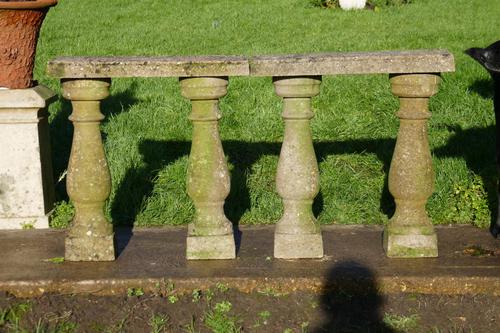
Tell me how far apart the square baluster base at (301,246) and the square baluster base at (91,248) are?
957 mm

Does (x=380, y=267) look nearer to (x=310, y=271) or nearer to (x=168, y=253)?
(x=310, y=271)

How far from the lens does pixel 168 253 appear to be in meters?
4.60

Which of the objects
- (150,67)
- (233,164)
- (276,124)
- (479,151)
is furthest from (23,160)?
(479,151)

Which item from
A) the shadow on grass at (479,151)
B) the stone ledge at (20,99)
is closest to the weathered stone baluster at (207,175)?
the stone ledge at (20,99)

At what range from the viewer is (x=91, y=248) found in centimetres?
447

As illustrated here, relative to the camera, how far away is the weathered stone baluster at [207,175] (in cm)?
423

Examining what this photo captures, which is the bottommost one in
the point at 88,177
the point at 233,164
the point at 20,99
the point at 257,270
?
the point at 233,164

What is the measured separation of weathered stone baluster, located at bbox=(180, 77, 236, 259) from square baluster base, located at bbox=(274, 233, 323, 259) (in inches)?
11.3

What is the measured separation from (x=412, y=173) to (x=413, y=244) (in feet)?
1.32

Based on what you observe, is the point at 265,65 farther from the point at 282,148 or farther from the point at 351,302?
the point at 351,302

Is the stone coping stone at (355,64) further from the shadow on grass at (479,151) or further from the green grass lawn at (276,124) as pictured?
the shadow on grass at (479,151)

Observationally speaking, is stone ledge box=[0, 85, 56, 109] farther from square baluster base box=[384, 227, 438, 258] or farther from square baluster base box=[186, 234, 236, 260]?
square baluster base box=[384, 227, 438, 258]

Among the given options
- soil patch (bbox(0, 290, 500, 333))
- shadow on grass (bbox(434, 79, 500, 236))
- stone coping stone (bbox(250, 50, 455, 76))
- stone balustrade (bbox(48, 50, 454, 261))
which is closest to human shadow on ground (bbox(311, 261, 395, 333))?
soil patch (bbox(0, 290, 500, 333))

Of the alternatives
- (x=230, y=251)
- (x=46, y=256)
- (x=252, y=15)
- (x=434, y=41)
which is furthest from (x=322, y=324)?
(x=252, y=15)
